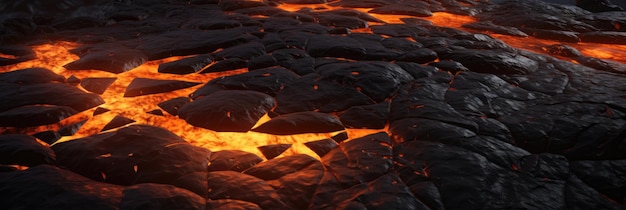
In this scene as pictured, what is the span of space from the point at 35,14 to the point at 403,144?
14.3 feet

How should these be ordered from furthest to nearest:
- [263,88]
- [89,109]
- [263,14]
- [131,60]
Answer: [263,14], [131,60], [263,88], [89,109]

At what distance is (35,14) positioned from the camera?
429 centimetres

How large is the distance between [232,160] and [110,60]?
5.89 feet

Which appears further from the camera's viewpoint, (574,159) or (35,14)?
(35,14)

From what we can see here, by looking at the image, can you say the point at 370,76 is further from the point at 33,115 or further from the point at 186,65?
the point at 33,115

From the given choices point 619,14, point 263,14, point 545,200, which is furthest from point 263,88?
point 619,14

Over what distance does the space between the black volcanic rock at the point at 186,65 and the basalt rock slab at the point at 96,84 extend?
38 centimetres

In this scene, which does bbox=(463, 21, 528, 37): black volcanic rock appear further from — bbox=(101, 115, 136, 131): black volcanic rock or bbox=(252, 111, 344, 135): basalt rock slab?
bbox=(101, 115, 136, 131): black volcanic rock

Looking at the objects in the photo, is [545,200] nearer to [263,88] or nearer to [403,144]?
[403,144]

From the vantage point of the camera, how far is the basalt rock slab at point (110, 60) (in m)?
2.96

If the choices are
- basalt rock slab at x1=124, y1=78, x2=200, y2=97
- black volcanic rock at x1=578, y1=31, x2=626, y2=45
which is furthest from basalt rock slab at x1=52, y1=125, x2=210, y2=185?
black volcanic rock at x1=578, y1=31, x2=626, y2=45

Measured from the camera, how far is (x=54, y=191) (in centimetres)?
152

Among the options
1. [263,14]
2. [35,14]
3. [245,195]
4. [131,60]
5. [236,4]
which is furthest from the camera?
[236,4]

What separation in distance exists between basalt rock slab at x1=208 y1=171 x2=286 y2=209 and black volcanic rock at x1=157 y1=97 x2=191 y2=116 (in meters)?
0.76
